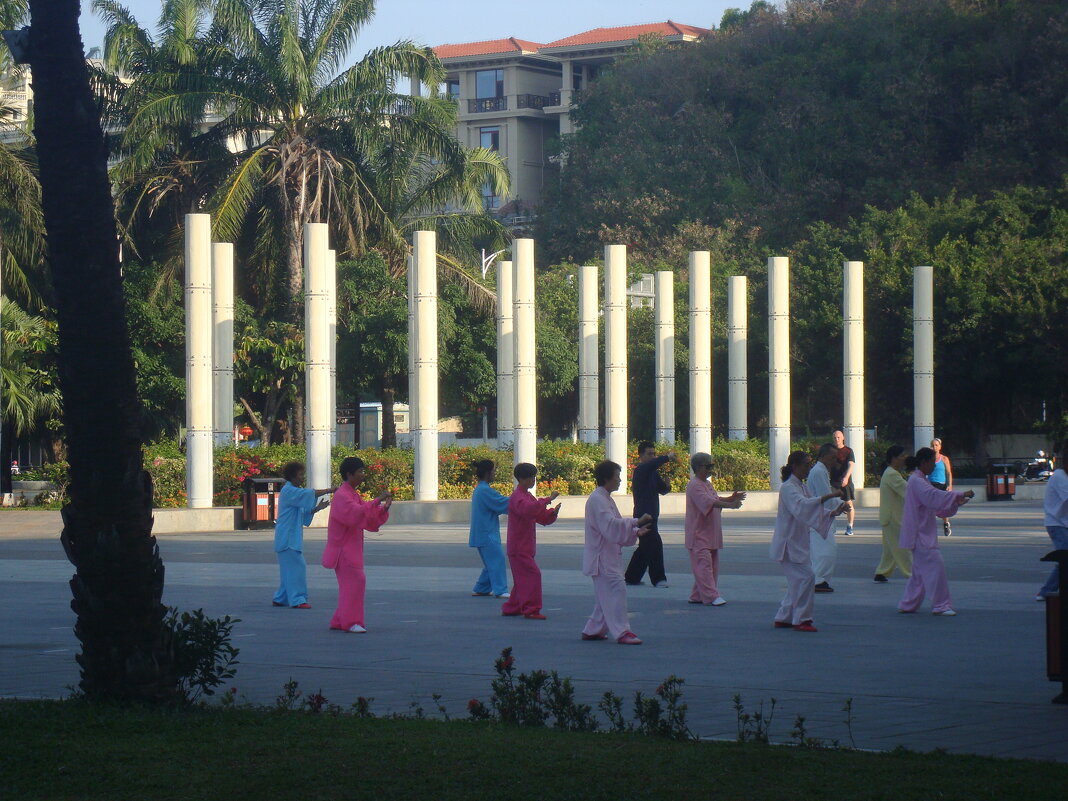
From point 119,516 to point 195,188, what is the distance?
34.8 metres

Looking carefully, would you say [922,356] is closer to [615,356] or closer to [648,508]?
[615,356]

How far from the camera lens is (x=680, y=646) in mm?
11977

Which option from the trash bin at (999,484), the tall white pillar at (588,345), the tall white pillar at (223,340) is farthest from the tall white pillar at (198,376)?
the trash bin at (999,484)

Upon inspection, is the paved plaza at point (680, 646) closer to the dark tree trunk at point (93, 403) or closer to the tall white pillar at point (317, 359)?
the dark tree trunk at point (93, 403)

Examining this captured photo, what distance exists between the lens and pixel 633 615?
14.4 meters

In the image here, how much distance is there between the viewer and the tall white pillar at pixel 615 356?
34.7 metres

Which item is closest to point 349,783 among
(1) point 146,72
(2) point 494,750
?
(2) point 494,750

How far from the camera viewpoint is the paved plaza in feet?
28.9

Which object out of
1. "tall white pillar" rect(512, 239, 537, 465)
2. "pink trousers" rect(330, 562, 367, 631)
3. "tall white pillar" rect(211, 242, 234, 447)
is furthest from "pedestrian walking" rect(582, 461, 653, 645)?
"tall white pillar" rect(512, 239, 537, 465)

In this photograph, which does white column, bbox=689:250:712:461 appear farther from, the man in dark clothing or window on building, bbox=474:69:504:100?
window on building, bbox=474:69:504:100

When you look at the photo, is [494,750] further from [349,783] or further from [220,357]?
[220,357]

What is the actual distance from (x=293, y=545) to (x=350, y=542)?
1.71 m

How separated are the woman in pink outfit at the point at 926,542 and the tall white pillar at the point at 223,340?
1835cm

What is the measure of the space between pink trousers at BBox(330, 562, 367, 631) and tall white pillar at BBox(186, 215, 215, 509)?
15.0 m
